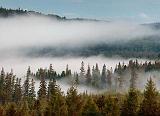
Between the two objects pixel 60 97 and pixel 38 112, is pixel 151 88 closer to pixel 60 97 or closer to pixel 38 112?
pixel 60 97

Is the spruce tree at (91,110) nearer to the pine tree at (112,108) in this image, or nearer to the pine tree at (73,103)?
the pine tree at (112,108)

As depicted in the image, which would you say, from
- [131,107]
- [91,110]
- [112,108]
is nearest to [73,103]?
[91,110]

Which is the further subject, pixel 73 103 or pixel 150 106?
pixel 73 103

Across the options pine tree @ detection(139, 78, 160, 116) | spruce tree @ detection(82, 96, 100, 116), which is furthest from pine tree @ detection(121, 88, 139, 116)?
spruce tree @ detection(82, 96, 100, 116)

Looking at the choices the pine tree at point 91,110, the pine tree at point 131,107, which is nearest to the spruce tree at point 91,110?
the pine tree at point 91,110

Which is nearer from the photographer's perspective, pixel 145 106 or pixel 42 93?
pixel 145 106

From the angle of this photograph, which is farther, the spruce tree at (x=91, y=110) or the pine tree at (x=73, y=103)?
the pine tree at (x=73, y=103)

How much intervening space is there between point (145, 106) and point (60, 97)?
22.4 meters

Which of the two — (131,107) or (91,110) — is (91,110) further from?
(131,107)

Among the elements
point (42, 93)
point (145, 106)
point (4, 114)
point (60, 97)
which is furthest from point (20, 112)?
point (42, 93)

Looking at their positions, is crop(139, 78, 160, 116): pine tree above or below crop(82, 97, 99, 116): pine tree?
above

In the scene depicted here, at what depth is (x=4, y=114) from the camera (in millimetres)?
124312

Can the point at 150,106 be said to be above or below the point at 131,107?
above

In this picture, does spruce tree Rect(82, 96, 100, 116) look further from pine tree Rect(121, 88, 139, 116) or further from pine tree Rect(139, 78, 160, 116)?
pine tree Rect(139, 78, 160, 116)
